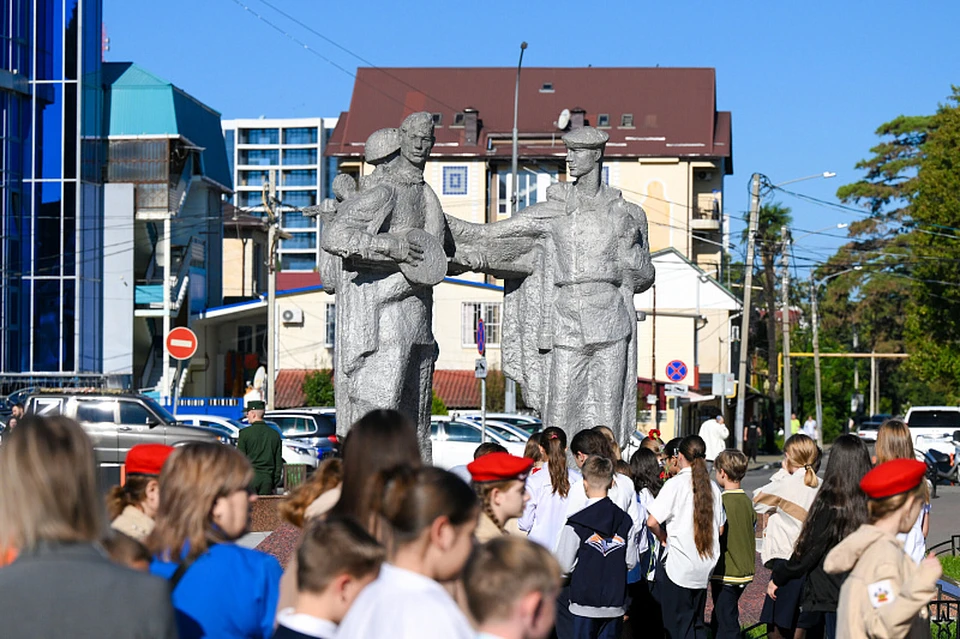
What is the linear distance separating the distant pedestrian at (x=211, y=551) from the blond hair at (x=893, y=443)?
411 centimetres

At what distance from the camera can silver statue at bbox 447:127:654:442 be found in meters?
11.7

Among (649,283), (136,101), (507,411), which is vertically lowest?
(507,411)

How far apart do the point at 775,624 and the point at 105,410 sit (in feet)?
61.1

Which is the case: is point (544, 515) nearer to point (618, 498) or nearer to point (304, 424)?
point (618, 498)

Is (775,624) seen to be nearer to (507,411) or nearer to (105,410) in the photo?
(105,410)

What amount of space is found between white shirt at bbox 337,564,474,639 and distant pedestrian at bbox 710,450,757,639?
17.6 feet

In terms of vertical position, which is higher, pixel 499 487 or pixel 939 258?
pixel 939 258

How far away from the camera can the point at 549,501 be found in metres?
8.81

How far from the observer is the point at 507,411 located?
3656cm

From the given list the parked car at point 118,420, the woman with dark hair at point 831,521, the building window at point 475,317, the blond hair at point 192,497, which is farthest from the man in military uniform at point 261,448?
the building window at point 475,317

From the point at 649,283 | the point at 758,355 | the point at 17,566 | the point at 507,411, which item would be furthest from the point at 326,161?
the point at 17,566

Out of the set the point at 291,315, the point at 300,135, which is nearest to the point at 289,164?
the point at 300,135

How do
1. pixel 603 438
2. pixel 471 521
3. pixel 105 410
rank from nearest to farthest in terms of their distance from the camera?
pixel 471 521 → pixel 603 438 → pixel 105 410

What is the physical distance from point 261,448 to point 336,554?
1299cm
